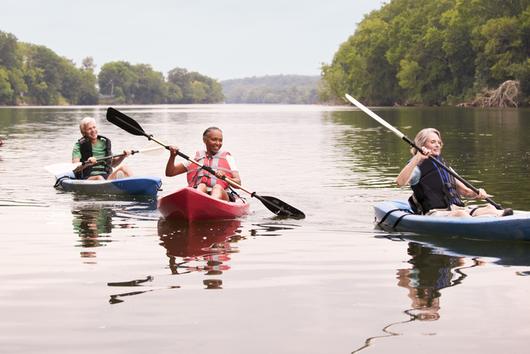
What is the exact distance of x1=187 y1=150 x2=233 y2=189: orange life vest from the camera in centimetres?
1141

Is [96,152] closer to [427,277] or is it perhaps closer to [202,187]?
[202,187]

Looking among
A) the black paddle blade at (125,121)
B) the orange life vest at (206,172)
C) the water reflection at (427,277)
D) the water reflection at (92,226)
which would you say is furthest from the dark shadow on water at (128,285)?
the black paddle blade at (125,121)

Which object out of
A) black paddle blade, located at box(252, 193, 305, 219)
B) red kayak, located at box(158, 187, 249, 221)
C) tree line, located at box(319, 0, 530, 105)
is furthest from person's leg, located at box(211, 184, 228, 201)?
tree line, located at box(319, 0, 530, 105)

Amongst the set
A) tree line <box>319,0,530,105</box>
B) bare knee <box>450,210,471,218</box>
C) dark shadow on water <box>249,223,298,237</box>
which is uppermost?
tree line <box>319,0,530,105</box>

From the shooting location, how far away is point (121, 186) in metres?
13.4

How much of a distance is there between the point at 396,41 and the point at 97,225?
9480cm

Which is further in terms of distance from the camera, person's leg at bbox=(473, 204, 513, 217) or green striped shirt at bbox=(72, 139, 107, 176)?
green striped shirt at bbox=(72, 139, 107, 176)

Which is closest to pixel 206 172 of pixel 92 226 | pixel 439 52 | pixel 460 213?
pixel 92 226

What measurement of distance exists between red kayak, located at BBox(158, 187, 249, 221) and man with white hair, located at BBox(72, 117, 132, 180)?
10.6ft

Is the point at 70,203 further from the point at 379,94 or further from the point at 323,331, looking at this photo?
the point at 379,94

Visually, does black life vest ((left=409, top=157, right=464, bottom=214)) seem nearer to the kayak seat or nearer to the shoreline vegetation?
the kayak seat

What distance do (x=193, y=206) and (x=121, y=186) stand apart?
3103mm

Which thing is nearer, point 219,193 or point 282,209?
point 219,193

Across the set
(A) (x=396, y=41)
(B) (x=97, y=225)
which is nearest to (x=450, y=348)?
(B) (x=97, y=225)
